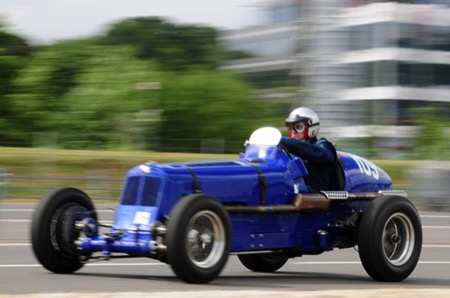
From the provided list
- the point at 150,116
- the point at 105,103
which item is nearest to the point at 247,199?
the point at 150,116

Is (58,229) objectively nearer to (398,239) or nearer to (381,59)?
(398,239)

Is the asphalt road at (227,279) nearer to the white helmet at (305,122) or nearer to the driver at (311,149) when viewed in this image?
the driver at (311,149)

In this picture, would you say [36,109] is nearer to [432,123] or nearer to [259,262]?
[432,123]

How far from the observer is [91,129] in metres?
53.6

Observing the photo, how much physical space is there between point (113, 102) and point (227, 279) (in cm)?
4519

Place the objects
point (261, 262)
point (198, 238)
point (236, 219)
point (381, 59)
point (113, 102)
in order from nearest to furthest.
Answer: point (198, 238)
point (236, 219)
point (261, 262)
point (113, 102)
point (381, 59)

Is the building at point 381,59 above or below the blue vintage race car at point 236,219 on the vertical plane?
above

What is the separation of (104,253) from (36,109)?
47117 millimetres

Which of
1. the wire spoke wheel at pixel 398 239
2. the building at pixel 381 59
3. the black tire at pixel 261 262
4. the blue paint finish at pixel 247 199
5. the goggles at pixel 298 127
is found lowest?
the black tire at pixel 261 262

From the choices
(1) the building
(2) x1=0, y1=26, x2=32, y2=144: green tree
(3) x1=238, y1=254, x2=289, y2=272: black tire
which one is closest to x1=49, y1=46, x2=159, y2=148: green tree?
(2) x1=0, y1=26, x2=32, y2=144: green tree

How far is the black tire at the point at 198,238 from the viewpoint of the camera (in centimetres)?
938

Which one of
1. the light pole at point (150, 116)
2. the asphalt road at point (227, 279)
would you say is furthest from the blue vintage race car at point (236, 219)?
the light pole at point (150, 116)

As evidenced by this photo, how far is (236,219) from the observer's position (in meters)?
10.3

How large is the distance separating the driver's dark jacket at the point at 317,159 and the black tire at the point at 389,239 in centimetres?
52
